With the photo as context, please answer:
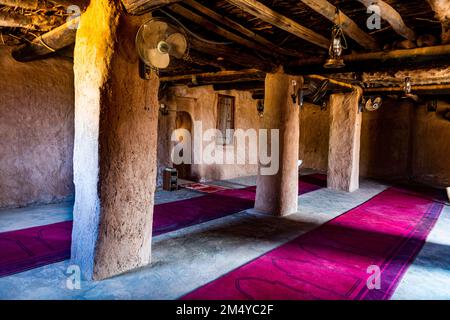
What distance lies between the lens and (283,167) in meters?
6.39

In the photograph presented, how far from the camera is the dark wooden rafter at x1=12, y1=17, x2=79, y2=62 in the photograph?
4340mm

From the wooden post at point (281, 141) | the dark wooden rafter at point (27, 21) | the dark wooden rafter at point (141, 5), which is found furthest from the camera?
the wooden post at point (281, 141)

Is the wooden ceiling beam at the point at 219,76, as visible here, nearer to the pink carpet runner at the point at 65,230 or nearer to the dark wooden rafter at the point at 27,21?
the pink carpet runner at the point at 65,230

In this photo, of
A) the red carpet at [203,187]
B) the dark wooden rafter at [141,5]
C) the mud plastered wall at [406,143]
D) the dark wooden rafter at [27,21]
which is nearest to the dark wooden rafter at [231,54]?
the dark wooden rafter at [141,5]

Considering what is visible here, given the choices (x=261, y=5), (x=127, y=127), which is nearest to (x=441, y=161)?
(x=261, y=5)

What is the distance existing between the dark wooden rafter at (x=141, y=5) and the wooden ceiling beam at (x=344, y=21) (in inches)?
63.5

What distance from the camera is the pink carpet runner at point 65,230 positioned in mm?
3854

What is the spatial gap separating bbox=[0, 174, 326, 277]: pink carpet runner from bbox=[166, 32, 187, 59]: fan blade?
282 centimetres

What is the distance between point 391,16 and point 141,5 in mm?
2934

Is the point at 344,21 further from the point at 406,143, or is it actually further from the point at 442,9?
the point at 406,143

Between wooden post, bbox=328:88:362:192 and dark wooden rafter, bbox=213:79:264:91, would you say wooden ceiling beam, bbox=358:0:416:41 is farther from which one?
dark wooden rafter, bbox=213:79:264:91

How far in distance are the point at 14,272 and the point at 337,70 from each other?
5654mm

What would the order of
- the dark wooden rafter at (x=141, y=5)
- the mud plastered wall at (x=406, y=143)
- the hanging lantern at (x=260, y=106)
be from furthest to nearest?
1. the hanging lantern at (x=260, y=106)
2. the mud plastered wall at (x=406, y=143)
3. the dark wooden rafter at (x=141, y=5)
